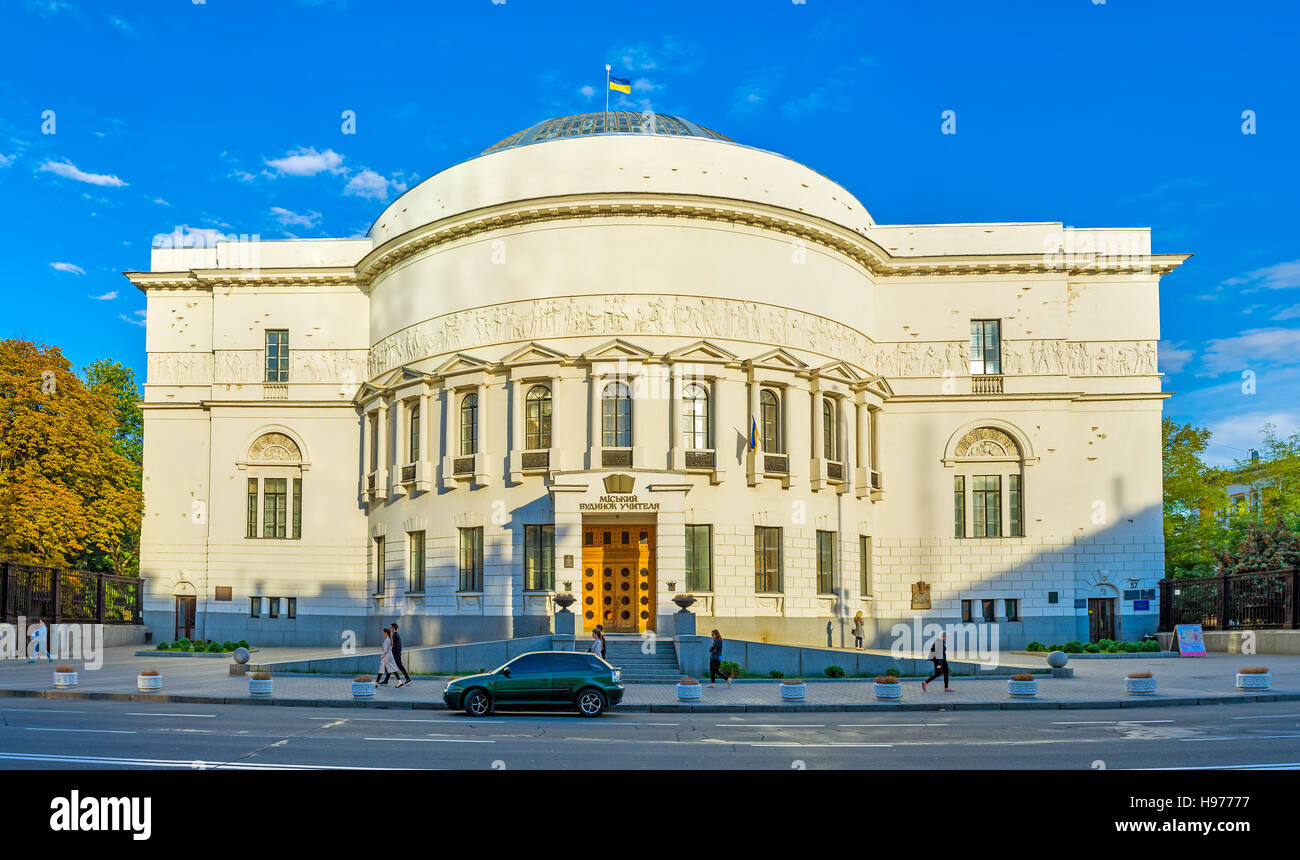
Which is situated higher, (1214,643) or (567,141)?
(567,141)

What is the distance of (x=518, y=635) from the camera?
37.0 metres

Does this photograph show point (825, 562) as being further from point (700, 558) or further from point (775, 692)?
point (775, 692)

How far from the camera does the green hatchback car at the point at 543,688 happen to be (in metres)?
22.6

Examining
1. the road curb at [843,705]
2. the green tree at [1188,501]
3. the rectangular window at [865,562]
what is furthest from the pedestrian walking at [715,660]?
the green tree at [1188,501]

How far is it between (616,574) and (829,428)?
10.1 m

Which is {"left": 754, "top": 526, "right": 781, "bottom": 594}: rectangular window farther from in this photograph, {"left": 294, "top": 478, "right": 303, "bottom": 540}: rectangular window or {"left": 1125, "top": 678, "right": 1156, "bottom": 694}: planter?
{"left": 294, "top": 478, "right": 303, "bottom": 540}: rectangular window

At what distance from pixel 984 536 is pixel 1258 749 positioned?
3014 centimetres

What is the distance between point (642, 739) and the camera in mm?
18078

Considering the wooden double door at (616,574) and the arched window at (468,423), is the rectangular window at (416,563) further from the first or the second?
the wooden double door at (616,574)

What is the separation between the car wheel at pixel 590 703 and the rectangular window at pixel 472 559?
54.8 ft

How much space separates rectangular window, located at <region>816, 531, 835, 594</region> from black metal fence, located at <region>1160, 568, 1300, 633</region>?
46.2 ft

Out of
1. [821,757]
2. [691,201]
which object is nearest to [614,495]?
[691,201]
